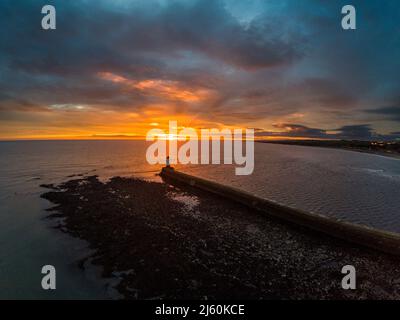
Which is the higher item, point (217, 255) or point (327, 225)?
point (327, 225)

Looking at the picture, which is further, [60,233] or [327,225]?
[60,233]

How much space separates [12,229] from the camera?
1300cm

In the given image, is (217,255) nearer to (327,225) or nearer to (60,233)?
(327,225)

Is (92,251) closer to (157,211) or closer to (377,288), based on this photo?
(157,211)

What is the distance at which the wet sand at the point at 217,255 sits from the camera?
732cm

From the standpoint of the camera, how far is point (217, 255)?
9.52m

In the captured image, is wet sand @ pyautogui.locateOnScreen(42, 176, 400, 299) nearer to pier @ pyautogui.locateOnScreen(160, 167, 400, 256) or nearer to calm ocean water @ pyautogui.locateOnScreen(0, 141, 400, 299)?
pier @ pyautogui.locateOnScreen(160, 167, 400, 256)

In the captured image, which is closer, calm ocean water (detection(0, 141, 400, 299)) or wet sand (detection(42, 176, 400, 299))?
wet sand (detection(42, 176, 400, 299))

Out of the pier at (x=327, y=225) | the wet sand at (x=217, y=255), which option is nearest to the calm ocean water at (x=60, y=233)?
the wet sand at (x=217, y=255)

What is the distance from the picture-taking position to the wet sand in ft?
24.0

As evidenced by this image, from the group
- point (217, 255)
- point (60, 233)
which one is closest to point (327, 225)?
point (217, 255)

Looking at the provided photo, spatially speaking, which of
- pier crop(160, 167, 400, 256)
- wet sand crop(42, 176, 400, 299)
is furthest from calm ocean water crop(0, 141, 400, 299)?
pier crop(160, 167, 400, 256)

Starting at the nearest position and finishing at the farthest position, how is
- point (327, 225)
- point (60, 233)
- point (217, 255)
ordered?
point (217, 255)
point (327, 225)
point (60, 233)

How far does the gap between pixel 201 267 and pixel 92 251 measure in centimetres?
516
